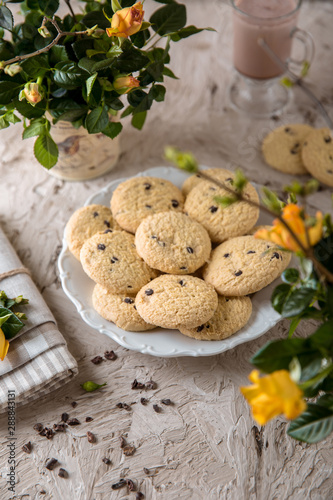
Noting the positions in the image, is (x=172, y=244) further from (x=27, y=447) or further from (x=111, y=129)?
(x=27, y=447)

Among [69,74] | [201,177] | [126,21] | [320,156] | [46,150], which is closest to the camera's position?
[126,21]

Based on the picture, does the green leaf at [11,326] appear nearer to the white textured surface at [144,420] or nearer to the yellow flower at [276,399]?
the white textured surface at [144,420]

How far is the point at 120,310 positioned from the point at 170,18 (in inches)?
26.7

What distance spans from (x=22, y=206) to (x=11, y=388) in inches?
22.8

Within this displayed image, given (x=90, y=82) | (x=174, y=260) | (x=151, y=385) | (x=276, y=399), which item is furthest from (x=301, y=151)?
(x=276, y=399)

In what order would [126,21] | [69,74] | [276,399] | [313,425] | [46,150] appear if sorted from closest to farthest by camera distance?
[276,399] → [313,425] → [126,21] → [69,74] → [46,150]

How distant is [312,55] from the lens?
5.35 ft

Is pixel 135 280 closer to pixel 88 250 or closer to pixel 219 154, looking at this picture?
pixel 88 250

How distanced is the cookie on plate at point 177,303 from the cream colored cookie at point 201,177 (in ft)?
1.00

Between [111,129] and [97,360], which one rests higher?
[111,129]

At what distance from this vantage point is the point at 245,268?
1120 mm

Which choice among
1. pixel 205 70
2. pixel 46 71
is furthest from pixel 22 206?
pixel 205 70

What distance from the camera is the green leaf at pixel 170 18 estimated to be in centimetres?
116

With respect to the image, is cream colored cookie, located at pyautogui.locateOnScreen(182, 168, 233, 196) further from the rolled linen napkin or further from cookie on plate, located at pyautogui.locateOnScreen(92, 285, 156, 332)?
the rolled linen napkin
